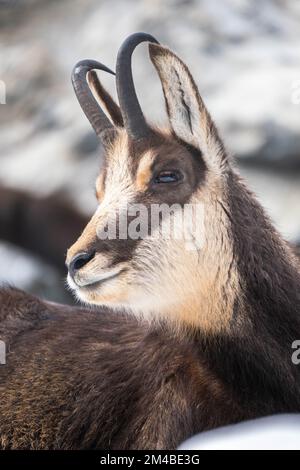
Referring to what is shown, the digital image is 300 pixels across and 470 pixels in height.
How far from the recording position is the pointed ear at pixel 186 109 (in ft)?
13.0

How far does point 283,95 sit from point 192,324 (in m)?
4.55

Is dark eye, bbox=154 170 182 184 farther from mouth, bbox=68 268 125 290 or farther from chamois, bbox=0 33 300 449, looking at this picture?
mouth, bbox=68 268 125 290

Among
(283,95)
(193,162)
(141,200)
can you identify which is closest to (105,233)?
(141,200)

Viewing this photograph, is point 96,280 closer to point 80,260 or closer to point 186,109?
point 80,260

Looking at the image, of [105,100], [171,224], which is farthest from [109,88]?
[171,224]

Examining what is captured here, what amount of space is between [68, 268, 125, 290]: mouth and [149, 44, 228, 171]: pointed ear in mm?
613

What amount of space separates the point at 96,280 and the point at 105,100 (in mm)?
1028

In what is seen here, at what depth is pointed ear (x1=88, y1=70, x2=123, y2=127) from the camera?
4.49 m

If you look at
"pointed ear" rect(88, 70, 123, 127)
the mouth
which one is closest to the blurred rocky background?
"pointed ear" rect(88, 70, 123, 127)

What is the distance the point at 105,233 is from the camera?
3.89 metres

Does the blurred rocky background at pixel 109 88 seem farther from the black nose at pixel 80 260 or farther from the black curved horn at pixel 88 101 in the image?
the black nose at pixel 80 260

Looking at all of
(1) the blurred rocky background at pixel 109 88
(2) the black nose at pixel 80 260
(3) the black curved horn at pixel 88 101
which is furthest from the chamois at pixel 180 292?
(1) the blurred rocky background at pixel 109 88
